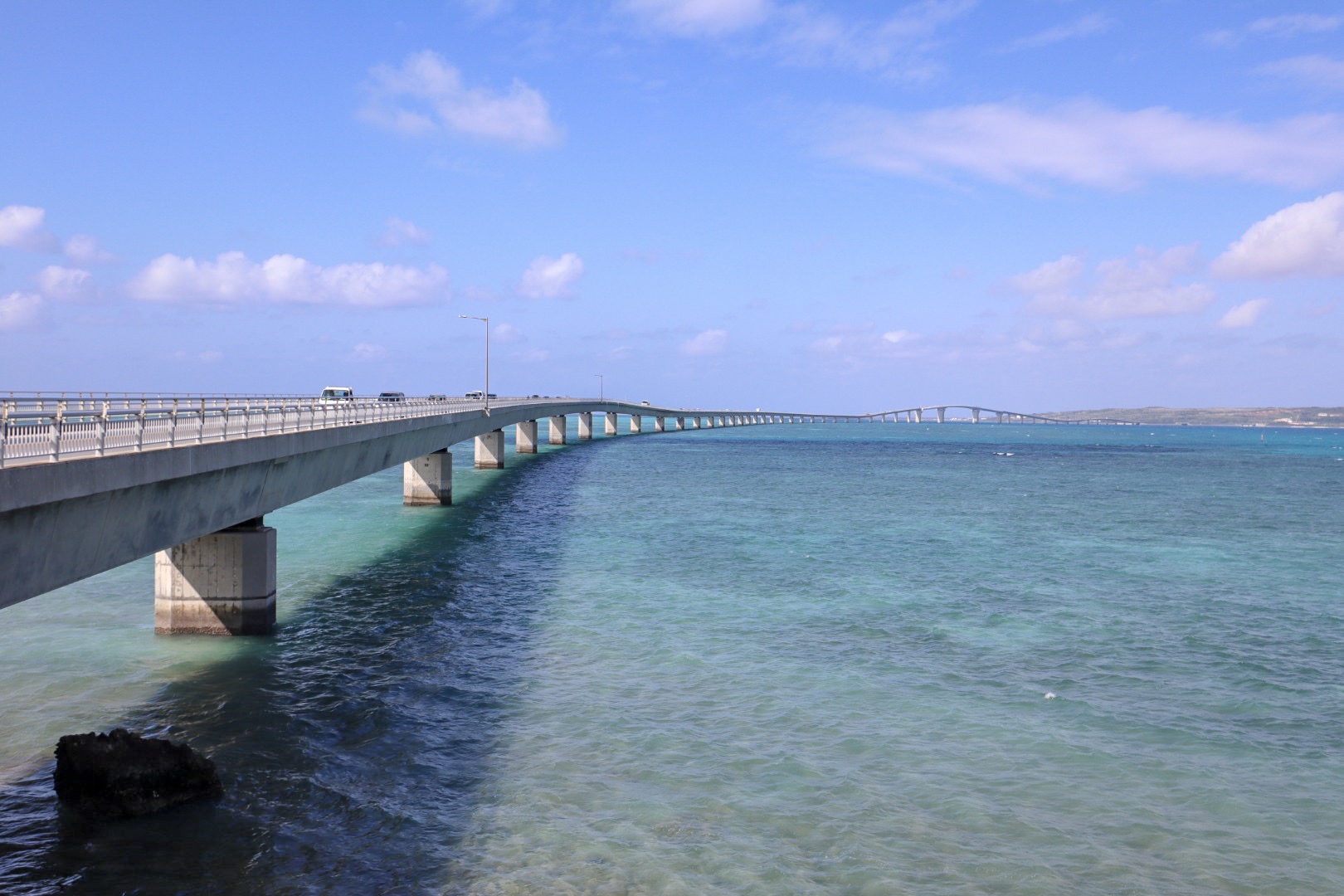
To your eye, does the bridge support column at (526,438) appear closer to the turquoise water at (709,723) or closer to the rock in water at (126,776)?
the turquoise water at (709,723)

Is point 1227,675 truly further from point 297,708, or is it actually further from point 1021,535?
point 1021,535

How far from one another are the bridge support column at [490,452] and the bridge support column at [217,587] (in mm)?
70141

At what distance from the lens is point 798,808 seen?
16234 mm

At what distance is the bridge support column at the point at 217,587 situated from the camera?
87.9 feet

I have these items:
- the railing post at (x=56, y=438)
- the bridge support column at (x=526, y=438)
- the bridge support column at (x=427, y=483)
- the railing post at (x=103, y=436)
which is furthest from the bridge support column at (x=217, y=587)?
the bridge support column at (x=526, y=438)

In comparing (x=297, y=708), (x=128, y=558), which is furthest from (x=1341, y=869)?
(x=128, y=558)

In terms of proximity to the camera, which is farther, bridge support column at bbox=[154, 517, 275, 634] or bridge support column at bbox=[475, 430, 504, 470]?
bridge support column at bbox=[475, 430, 504, 470]

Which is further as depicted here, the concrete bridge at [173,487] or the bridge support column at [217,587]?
the bridge support column at [217,587]

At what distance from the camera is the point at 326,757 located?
714 inches

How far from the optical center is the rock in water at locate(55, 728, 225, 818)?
15469mm

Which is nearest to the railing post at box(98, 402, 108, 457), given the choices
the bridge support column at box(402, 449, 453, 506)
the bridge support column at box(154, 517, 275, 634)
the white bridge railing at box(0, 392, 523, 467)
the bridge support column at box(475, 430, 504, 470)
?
the white bridge railing at box(0, 392, 523, 467)

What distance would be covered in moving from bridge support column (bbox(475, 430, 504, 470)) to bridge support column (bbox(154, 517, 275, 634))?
70.1m

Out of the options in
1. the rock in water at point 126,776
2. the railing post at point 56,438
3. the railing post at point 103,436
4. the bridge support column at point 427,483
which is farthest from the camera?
the bridge support column at point 427,483

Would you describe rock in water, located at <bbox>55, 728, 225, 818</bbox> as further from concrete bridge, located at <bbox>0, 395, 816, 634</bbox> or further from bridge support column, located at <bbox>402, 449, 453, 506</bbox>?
bridge support column, located at <bbox>402, 449, 453, 506</bbox>
